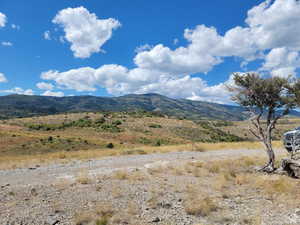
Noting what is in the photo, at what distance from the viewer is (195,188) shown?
31.1ft

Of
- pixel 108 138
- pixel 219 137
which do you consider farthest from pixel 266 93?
pixel 219 137

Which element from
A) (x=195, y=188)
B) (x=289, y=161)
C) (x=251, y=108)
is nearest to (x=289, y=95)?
(x=251, y=108)

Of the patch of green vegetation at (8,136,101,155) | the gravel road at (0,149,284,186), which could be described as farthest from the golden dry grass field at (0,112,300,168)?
the gravel road at (0,149,284,186)

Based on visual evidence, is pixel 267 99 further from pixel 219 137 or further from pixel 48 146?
pixel 219 137

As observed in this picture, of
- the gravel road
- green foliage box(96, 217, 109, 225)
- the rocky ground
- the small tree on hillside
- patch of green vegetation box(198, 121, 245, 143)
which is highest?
the small tree on hillside

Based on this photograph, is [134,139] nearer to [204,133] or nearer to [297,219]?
[204,133]

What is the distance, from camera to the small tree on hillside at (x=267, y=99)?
1320cm

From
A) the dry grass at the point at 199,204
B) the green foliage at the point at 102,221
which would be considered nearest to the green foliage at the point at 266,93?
the dry grass at the point at 199,204

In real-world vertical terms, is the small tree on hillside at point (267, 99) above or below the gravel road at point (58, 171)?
above

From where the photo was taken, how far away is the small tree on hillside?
43.3 ft

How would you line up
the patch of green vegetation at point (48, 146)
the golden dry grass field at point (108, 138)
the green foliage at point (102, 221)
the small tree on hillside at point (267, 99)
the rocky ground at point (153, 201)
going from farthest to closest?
the patch of green vegetation at point (48, 146)
the golden dry grass field at point (108, 138)
the small tree on hillside at point (267, 99)
the rocky ground at point (153, 201)
the green foliage at point (102, 221)

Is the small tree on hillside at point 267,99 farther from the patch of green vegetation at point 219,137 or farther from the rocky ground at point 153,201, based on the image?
the patch of green vegetation at point 219,137

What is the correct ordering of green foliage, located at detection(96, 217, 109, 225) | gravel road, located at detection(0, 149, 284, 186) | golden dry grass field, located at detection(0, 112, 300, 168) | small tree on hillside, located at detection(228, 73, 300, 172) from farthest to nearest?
1. golden dry grass field, located at detection(0, 112, 300, 168)
2. small tree on hillside, located at detection(228, 73, 300, 172)
3. gravel road, located at detection(0, 149, 284, 186)
4. green foliage, located at detection(96, 217, 109, 225)

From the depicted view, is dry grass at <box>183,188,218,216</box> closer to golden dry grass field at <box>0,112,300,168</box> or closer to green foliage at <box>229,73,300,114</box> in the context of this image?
green foliage at <box>229,73,300,114</box>
